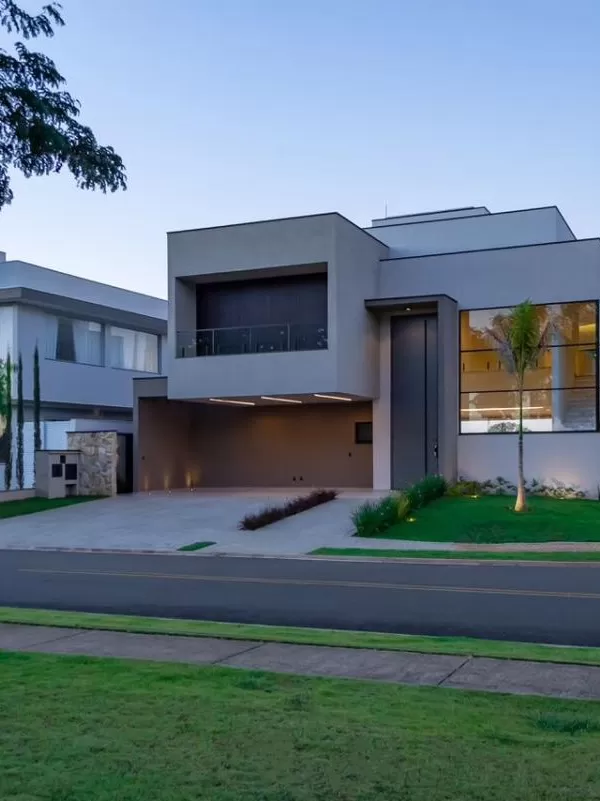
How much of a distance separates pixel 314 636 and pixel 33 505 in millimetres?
22043

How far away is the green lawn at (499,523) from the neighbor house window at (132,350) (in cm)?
2181

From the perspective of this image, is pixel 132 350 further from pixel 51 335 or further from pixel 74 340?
pixel 51 335

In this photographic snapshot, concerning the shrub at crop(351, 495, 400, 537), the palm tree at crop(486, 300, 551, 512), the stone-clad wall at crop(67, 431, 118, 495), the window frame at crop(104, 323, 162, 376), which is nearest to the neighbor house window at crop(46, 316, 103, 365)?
the window frame at crop(104, 323, 162, 376)

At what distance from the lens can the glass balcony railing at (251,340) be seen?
29156mm

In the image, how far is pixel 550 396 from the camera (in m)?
29.1

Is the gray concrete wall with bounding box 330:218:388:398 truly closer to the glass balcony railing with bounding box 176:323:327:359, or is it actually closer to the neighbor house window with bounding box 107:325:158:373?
the glass balcony railing with bounding box 176:323:327:359

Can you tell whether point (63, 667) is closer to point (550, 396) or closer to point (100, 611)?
point (100, 611)

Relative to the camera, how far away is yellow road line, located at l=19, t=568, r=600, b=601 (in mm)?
13523

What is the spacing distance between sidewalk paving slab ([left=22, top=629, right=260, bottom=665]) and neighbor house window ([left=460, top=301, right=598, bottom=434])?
20657 millimetres

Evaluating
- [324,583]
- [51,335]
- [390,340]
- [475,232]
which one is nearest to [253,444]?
[390,340]

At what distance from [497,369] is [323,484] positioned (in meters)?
Answer: 8.16

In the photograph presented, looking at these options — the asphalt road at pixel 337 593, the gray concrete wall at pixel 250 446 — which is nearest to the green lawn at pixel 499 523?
the asphalt road at pixel 337 593

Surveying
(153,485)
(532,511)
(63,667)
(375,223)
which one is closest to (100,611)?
(63,667)

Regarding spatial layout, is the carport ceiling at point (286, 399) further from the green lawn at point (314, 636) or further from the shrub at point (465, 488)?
the green lawn at point (314, 636)
